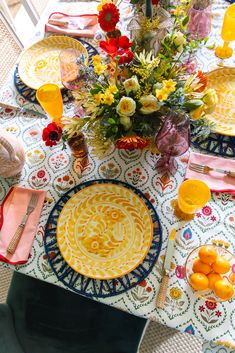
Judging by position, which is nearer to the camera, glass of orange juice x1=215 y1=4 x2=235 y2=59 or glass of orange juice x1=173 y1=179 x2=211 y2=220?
glass of orange juice x1=173 y1=179 x2=211 y2=220

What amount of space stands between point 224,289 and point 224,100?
0.60 m

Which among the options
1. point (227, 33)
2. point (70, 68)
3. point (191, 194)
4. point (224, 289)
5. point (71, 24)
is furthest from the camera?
point (71, 24)

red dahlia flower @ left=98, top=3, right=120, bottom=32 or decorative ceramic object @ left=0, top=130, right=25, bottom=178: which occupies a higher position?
red dahlia flower @ left=98, top=3, right=120, bottom=32

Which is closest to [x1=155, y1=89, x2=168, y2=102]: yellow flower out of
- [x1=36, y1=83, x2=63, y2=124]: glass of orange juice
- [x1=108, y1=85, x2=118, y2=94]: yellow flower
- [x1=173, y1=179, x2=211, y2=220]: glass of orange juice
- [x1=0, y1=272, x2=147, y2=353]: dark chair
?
[x1=108, y1=85, x2=118, y2=94]: yellow flower

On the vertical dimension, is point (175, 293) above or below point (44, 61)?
below

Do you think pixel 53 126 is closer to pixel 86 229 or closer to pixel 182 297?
pixel 86 229

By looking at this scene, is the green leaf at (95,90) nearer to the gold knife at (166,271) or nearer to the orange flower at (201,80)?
the orange flower at (201,80)

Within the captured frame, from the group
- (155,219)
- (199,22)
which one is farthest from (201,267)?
(199,22)

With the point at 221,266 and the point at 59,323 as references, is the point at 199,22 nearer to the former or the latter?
the point at 221,266

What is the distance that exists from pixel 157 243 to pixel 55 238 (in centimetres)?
27

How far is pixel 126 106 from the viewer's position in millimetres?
756

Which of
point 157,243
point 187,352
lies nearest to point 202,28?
point 157,243

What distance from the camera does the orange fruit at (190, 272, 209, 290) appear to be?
0.76m

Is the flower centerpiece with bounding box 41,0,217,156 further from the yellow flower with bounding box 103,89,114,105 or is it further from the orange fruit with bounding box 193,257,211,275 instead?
the orange fruit with bounding box 193,257,211,275
